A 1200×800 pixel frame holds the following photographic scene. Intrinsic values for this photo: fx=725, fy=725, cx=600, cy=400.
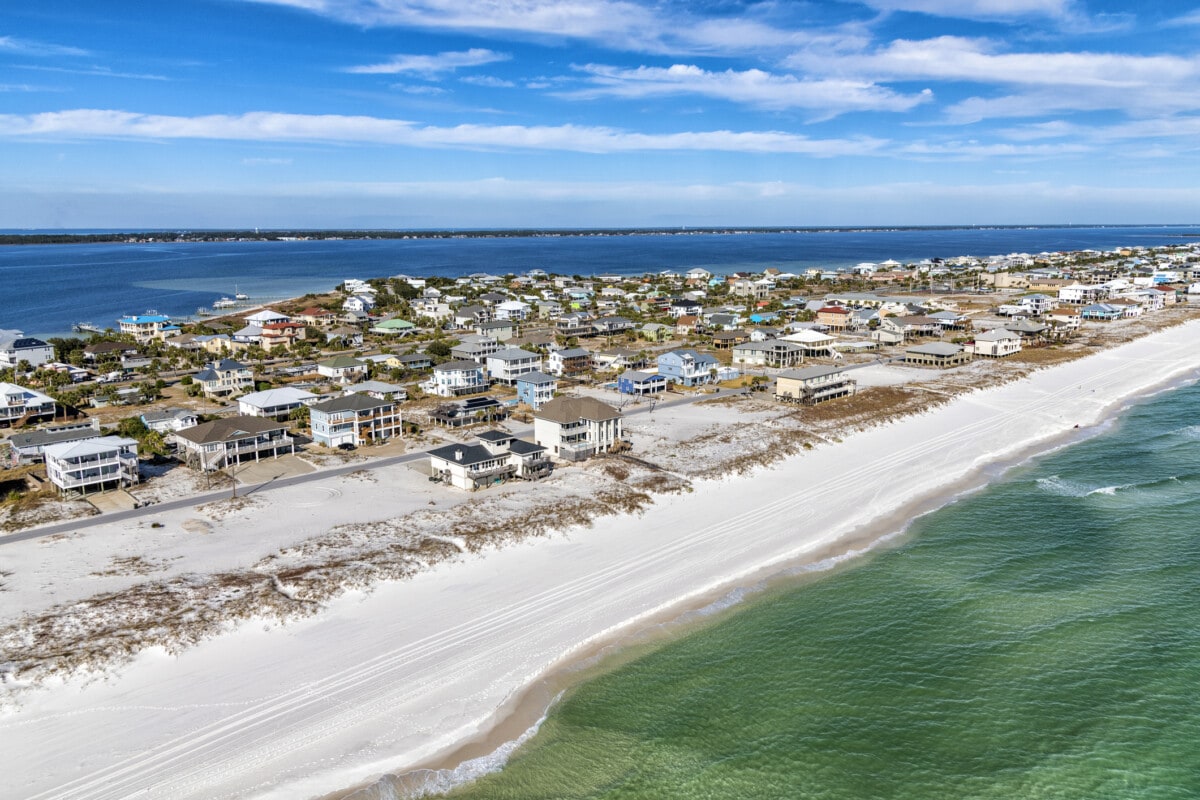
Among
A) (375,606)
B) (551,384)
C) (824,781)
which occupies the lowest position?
(824,781)

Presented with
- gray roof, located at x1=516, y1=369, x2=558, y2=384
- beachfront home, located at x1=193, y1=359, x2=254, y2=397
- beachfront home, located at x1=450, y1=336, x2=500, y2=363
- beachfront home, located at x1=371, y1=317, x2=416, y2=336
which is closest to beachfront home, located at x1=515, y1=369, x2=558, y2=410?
gray roof, located at x1=516, y1=369, x2=558, y2=384

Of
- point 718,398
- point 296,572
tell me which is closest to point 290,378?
point 718,398

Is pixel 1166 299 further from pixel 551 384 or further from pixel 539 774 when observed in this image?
pixel 539 774

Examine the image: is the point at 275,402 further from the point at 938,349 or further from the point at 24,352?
the point at 938,349

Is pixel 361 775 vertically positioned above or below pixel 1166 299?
below

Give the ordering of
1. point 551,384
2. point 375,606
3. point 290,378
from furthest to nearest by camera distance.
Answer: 1. point 290,378
2. point 551,384
3. point 375,606

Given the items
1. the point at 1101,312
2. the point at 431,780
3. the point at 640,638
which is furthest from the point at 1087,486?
the point at 1101,312
